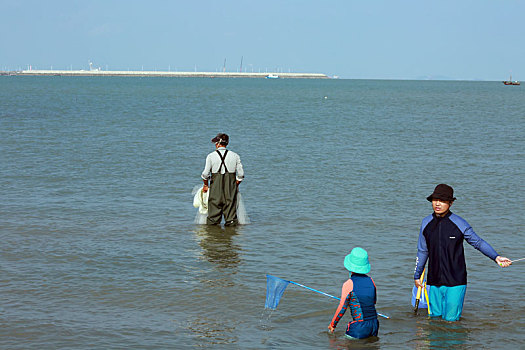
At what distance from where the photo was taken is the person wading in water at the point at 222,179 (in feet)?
36.7

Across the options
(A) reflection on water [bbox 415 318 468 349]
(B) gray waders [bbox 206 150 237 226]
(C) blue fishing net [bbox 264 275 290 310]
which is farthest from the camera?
(B) gray waders [bbox 206 150 237 226]

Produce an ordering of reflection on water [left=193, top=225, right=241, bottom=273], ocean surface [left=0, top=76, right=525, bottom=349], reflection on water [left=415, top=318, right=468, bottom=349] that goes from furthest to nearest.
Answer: reflection on water [left=193, top=225, right=241, bottom=273], ocean surface [left=0, top=76, right=525, bottom=349], reflection on water [left=415, top=318, right=468, bottom=349]

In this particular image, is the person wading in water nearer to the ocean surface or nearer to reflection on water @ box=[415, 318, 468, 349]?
the ocean surface

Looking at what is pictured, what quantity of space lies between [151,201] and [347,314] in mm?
7865

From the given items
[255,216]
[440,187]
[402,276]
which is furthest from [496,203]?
[440,187]

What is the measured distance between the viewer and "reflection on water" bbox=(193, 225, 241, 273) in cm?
1024

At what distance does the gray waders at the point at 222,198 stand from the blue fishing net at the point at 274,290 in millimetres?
3878

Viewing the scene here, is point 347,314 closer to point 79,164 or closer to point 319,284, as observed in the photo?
point 319,284

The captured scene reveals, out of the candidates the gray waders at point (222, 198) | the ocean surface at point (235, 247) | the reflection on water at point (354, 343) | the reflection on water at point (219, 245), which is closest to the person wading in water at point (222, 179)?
the gray waders at point (222, 198)

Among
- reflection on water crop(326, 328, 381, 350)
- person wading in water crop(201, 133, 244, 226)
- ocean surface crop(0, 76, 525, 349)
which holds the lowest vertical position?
reflection on water crop(326, 328, 381, 350)

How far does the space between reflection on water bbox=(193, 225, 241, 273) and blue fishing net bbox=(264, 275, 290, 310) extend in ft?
7.44

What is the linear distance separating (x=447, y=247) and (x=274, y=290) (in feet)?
5.90

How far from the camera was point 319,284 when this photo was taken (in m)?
9.15

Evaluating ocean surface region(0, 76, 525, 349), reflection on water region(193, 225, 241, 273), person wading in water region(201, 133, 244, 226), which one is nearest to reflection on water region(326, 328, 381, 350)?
ocean surface region(0, 76, 525, 349)
